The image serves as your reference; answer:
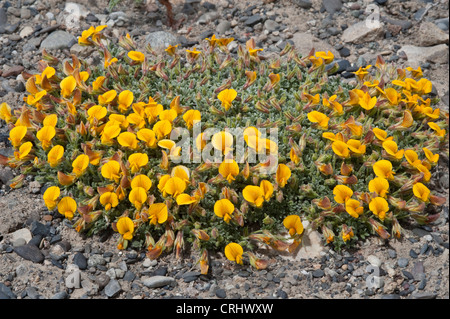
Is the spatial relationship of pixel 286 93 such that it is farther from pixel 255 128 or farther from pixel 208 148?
pixel 208 148

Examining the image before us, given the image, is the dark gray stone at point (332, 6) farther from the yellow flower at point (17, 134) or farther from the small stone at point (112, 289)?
the small stone at point (112, 289)

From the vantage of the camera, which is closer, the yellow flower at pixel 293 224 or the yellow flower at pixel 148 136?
the yellow flower at pixel 293 224

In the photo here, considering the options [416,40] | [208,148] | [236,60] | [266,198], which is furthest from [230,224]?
[416,40]

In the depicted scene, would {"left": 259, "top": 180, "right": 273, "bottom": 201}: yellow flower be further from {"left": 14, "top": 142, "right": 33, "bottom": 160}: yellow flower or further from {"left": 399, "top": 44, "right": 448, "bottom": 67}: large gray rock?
{"left": 399, "top": 44, "right": 448, "bottom": 67}: large gray rock

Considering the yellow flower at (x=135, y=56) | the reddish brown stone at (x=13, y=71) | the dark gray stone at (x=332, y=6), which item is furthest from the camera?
the dark gray stone at (x=332, y=6)

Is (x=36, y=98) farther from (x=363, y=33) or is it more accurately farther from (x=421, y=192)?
(x=363, y=33)

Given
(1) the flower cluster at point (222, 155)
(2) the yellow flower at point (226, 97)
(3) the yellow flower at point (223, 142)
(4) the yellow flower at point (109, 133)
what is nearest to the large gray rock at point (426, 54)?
(1) the flower cluster at point (222, 155)

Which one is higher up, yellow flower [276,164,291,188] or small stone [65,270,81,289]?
yellow flower [276,164,291,188]

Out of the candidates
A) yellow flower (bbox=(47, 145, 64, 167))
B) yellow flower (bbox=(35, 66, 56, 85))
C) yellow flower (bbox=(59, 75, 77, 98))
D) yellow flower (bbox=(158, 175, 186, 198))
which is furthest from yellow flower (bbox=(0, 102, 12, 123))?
yellow flower (bbox=(158, 175, 186, 198))
